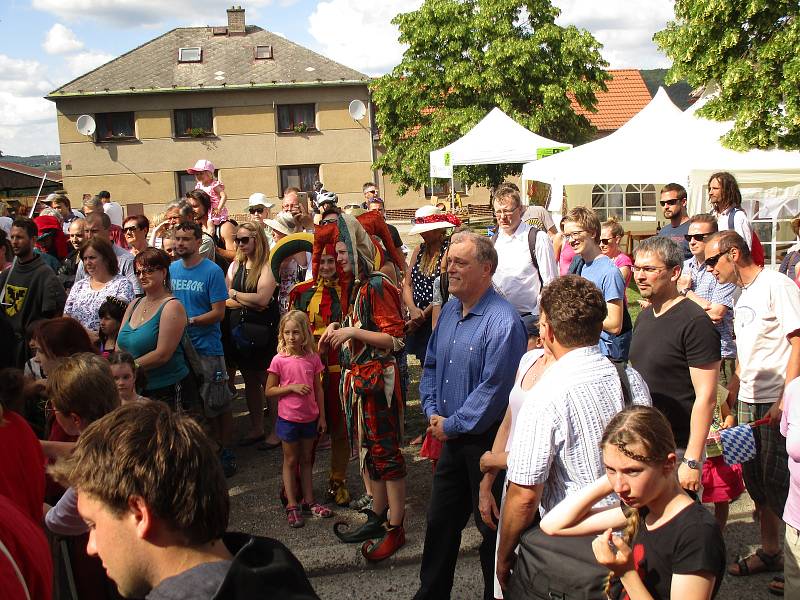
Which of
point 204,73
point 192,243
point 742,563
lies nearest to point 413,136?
point 204,73

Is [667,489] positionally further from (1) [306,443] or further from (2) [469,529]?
(1) [306,443]

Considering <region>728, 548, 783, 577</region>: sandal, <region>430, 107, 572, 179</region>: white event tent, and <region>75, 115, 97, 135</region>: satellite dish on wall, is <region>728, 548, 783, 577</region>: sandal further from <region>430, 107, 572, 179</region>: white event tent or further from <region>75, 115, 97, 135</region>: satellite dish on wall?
<region>75, 115, 97, 135</region>: satellite dish on wall

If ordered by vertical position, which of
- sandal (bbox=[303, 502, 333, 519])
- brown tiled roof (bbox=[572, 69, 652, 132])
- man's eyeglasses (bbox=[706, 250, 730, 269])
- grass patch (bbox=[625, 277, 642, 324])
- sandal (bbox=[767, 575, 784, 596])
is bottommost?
sandal (bbox=[767, 575, 784, 596])

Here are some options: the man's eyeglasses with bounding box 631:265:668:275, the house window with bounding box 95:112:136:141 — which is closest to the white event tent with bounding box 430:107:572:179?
the man's eyeglasses with bounding box 631:265:668:275

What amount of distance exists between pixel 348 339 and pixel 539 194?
43.5 ft

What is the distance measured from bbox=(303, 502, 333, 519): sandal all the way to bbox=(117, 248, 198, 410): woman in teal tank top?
1.17m

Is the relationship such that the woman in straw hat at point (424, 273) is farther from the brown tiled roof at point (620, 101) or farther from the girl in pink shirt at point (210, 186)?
the brown tiled roof at point (620, 101)

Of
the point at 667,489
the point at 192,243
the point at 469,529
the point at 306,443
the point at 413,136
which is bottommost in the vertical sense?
the point at 469,529

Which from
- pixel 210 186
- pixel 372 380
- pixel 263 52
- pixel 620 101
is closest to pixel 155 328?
pixel 372 380

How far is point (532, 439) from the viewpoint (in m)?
2.57

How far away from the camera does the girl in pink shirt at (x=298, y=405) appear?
4777 millimetres

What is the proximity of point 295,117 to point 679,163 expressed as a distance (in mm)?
24388

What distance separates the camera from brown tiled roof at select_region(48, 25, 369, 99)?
3228cm

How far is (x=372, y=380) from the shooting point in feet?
14.0
